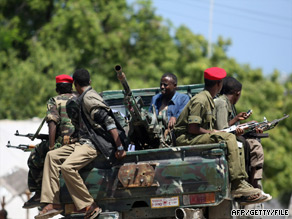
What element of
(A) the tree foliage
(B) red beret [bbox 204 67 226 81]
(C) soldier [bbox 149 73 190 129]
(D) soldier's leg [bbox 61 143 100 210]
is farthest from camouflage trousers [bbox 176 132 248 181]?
(A) the tree foliage

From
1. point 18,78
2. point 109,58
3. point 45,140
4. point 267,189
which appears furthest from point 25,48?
point 45,140

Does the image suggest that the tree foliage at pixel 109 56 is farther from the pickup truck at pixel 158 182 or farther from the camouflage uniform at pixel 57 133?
the pickup truck at pixel 158 182

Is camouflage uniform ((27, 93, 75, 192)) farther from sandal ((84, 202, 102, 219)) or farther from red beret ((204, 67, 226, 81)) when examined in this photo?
red beret ((204, 67, 226, 81))

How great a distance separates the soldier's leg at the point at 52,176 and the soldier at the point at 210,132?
1499 millimetres

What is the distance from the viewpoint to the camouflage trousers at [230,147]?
297 inches

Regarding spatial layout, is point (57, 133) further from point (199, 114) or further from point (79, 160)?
point (199, 114)

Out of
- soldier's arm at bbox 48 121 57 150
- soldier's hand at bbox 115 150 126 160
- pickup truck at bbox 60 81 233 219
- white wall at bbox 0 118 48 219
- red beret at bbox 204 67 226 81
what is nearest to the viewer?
pickup truck at bbox 60 81 233 219

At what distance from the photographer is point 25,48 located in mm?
28344

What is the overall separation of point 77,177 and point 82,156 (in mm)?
258

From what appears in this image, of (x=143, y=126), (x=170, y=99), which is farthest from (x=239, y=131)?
(x=170, y=99)

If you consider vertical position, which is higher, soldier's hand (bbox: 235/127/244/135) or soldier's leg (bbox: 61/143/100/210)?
soldier's hand (bbox: 235/127/244/135)

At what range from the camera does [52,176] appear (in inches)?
308

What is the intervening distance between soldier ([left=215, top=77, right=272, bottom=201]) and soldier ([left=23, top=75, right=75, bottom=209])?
1996mm

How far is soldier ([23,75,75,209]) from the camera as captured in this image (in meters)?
8.42
